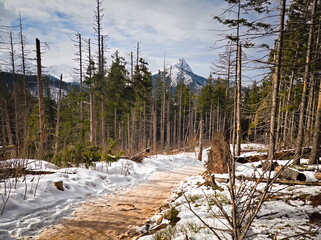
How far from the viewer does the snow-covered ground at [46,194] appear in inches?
140

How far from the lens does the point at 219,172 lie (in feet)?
23.3

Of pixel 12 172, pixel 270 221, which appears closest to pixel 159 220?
pixel 270 221

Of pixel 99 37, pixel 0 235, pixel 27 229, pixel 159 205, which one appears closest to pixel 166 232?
pixel 159 205

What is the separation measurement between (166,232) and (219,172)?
457 centimetres

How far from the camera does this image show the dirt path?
349cm

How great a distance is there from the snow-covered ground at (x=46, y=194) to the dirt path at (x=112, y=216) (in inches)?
13.1

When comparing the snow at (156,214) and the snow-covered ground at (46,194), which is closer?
the snow at (156,214)

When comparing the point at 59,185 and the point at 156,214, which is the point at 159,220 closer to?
the point at 156,214

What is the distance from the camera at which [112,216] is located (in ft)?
14.1

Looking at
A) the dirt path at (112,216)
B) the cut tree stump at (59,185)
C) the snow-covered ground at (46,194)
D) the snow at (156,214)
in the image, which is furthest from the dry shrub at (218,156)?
the cut tree stump at (59,185)

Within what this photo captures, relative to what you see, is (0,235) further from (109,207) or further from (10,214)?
(109,207)

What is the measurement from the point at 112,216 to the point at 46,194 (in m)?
1.99

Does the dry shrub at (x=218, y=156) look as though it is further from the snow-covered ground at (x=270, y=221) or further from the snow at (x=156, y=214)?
the snow-covered ground at (x=270, y=221)

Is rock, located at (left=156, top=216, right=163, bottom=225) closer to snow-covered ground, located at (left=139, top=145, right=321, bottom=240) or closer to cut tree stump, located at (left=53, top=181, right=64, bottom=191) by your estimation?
snow-covered ground, located at (left=139, top=145, right=321, bottom=240)
